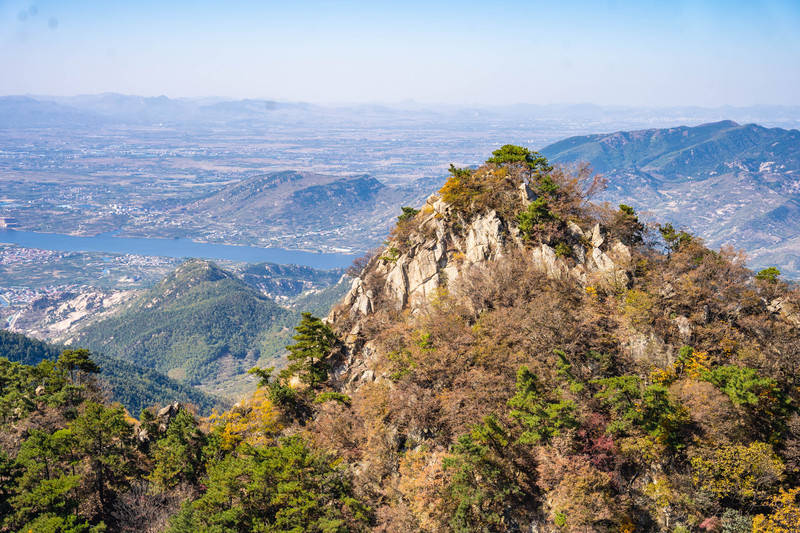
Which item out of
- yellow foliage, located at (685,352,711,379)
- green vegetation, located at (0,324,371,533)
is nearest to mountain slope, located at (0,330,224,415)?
green vegetation, located at (0,324,371,533)

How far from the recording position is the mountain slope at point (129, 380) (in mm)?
127938

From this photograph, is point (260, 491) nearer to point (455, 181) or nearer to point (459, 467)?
point (459, 467)

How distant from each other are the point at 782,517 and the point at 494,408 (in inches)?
→ 624

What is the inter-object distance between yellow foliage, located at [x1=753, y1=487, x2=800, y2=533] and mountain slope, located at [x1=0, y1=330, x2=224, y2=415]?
392 ft

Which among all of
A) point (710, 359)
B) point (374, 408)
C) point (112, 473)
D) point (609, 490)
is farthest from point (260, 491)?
point (710, 359)

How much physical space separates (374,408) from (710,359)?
23115 mm

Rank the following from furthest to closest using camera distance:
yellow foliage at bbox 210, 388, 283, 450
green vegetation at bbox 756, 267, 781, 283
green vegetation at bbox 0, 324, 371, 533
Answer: yellow foliage at bbox 210, 388, 283, 450
green vegetation at bbox 756, 267, 781, 283
green vegetation at bbox 0, 324, 371, 533

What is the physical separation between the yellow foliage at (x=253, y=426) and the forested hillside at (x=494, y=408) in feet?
0.52

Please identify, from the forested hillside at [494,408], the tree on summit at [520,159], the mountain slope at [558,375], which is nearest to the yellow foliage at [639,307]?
the mountain slope at [558,375]

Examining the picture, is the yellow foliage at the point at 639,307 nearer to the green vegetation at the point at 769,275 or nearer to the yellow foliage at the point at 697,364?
the yellow foliage at the point at 697,364

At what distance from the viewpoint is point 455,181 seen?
157 feet

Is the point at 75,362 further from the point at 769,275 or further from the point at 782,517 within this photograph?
the point at 769,275

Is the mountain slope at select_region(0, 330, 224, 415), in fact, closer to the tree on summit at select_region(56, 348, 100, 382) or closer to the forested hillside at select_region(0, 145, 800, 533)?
the tree on summit at select_region(56, 348, 100, 382)

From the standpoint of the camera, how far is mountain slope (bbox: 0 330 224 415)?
12794 cm
